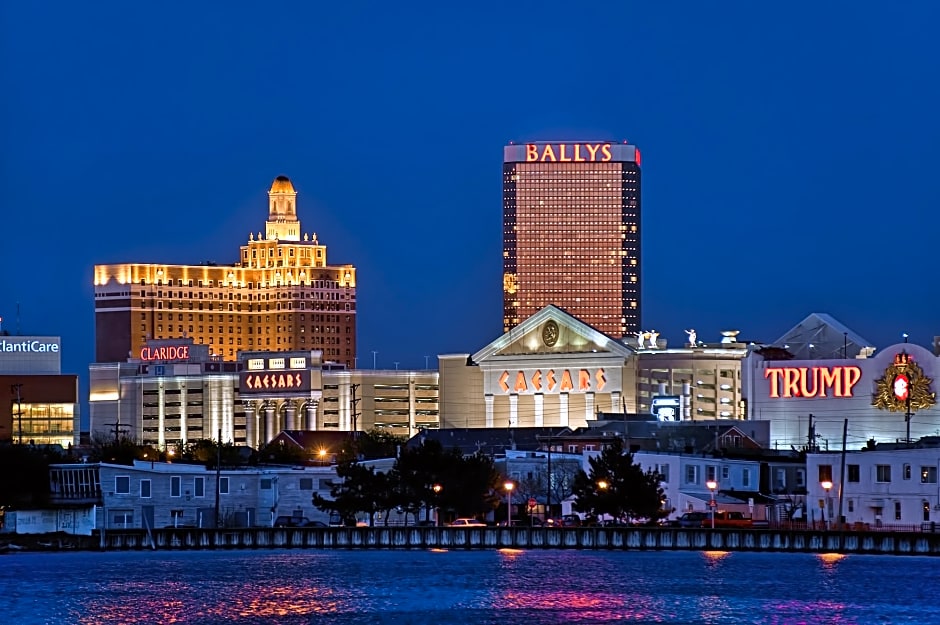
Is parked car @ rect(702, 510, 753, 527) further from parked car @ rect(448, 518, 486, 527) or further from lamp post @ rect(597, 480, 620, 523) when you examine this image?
parked car @ rect(448, 518, 486, 527)

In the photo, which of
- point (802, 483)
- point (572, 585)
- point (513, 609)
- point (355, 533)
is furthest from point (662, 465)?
point (513, 609)

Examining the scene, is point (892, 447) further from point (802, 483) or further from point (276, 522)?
point (276, 522)

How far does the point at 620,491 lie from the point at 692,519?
5.43m

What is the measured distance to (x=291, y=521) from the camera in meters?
176

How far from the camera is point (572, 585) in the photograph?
138m

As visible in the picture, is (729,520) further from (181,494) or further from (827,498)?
(181,494)

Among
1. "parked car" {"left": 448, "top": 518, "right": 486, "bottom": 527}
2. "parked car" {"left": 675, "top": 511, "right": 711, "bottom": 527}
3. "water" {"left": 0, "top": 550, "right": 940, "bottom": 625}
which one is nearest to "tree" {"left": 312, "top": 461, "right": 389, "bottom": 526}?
"parked car" {"left": 448, "top": 518, "right": 486, "bottom": 527}

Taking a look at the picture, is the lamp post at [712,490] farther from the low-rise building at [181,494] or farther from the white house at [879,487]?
the low-rise building at [181,494]

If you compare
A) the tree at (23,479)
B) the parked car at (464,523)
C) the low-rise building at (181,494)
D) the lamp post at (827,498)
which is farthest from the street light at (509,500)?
the tree at (23,479)

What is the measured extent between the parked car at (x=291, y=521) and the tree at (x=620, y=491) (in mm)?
21329

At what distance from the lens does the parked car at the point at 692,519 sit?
163 meters

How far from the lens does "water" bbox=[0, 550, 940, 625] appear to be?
409ft

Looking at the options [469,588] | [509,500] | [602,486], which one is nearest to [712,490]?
[602,486]

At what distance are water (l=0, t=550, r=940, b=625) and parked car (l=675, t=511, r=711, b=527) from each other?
6.81 feet
